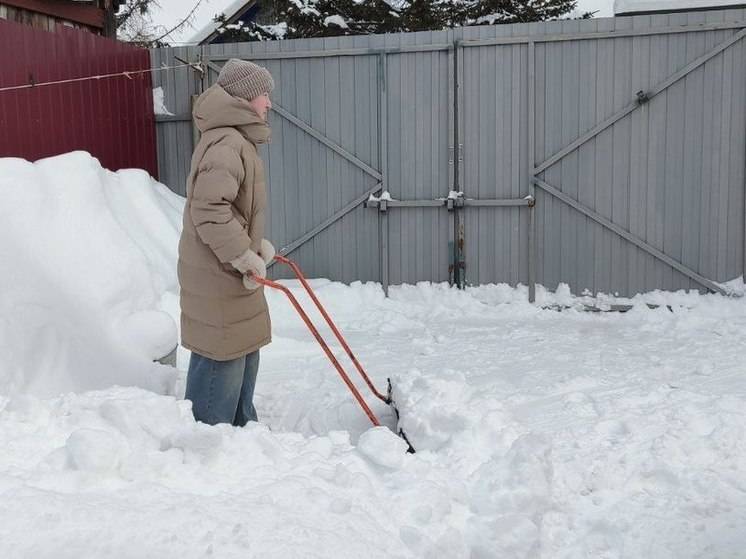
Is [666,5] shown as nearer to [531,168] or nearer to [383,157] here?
[531,168]

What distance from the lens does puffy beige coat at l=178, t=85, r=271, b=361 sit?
3.43 m

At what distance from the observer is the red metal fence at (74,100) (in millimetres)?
5484

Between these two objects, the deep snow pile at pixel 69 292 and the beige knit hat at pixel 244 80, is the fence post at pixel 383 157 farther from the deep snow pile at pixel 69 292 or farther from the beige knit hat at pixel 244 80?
the beige knit hat at pixel 244 80

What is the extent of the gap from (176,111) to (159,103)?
0.63 feet

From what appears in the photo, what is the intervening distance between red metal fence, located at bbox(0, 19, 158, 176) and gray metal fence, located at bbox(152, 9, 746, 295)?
0.49 metres

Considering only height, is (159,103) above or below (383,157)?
above

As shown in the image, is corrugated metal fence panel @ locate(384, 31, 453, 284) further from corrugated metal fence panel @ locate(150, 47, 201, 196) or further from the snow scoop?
the snow scoop

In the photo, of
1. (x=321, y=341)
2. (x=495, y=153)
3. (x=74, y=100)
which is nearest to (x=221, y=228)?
(x=321, y=341)

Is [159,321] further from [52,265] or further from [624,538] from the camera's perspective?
[624,538]

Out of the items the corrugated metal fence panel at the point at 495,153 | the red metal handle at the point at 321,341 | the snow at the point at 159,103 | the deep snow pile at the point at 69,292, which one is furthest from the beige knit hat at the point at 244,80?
the snow at the point at 159,103

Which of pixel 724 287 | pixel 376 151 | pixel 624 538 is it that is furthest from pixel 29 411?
pixel 724 287

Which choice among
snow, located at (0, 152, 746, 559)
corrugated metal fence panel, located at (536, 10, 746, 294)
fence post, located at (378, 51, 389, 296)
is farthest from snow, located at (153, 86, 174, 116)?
corrugated metal fence panel, located at (536, 10, 746, 294)

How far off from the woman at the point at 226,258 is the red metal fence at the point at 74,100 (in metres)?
2.42

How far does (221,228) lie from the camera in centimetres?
341
